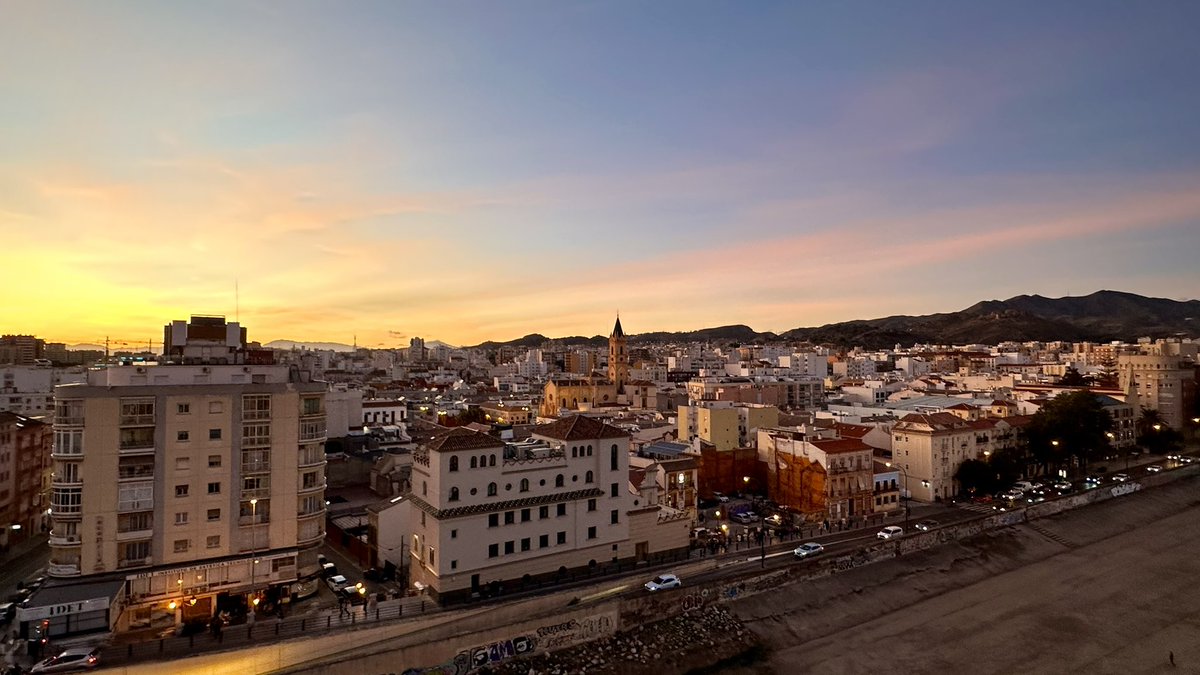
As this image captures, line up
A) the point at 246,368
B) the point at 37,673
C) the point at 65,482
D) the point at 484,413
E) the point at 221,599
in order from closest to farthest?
the point at 37,673
the point at 65,482
the point at 221,599
the point at 246,368
the point at 484,413

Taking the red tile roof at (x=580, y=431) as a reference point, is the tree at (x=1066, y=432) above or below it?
below

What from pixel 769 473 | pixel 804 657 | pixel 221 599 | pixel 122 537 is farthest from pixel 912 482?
pixel 122 537

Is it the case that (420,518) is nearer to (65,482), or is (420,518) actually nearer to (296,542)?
(296,542)

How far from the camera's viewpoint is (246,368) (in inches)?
1261

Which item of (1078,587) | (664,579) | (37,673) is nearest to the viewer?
(37,673)

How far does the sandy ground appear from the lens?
31594 millimetres

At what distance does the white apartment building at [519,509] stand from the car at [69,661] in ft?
40.9

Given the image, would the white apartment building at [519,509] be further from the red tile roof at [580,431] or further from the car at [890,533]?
the car at [890,533]

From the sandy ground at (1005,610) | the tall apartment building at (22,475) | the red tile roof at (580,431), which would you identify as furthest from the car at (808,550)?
the tall apartment building at (22,475)

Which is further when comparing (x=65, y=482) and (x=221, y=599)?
(x=221, y=599)

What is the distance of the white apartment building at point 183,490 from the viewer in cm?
2822

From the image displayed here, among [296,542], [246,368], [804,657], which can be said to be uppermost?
[246,368]

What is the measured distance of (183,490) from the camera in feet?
97.8

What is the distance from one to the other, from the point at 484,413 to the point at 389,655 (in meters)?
64.6
